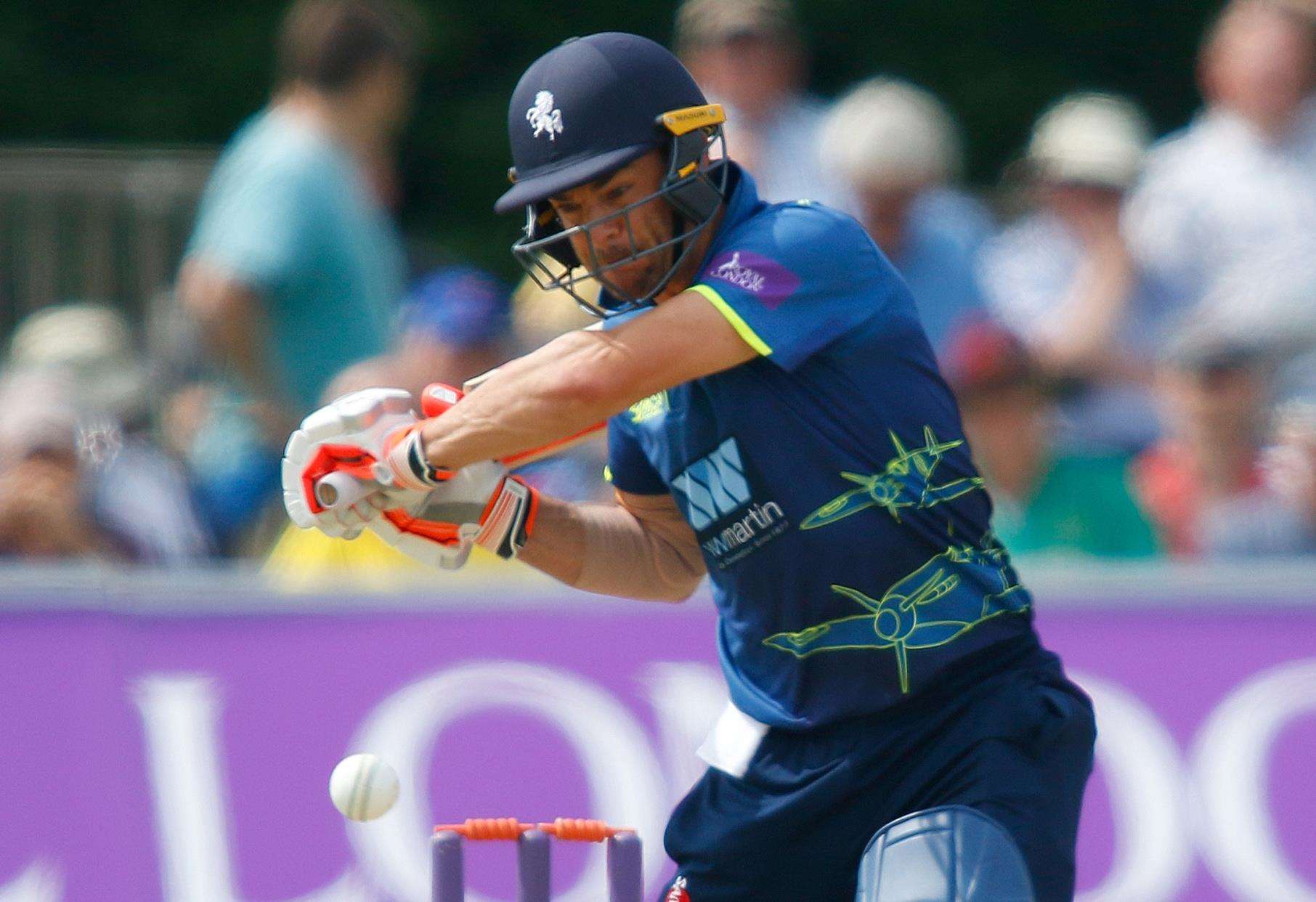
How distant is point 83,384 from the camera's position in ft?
22.8

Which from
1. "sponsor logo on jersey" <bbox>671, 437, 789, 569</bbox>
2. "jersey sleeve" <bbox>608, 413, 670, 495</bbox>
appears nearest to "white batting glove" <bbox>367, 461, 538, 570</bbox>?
"jersey sleeve" <bbox>608, 413, 670, 495</bbox>

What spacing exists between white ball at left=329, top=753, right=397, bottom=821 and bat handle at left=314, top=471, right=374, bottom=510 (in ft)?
1.42

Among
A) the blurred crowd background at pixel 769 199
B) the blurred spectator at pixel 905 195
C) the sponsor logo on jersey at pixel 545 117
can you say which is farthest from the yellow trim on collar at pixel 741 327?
the blurred spectator at pixel 905 195

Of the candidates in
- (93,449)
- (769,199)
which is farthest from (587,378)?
(769,199)

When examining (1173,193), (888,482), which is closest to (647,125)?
(888,482)

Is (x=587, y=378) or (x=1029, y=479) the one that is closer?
(x=587, y=378)

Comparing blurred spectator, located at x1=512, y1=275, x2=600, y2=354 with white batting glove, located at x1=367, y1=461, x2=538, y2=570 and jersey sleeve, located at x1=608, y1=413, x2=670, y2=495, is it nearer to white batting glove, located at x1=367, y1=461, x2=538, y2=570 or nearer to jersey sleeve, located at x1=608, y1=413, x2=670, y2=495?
jersey sleeve, located at x1=608, y1=413, x2=670, y2=495

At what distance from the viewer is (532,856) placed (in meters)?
3.48

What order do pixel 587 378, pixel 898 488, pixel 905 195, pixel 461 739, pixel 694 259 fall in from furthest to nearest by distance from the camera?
1. pixel 905 195
2. pixel 461 739
3. pixel 694 259
4. pixel 898 488
5. pixel 587 378

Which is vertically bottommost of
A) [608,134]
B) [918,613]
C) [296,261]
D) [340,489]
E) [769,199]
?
[918,613]

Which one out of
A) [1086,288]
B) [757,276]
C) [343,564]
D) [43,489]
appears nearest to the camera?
[757,276]

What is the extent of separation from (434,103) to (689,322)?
21.2 feet

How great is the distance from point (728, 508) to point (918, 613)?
1.23ft

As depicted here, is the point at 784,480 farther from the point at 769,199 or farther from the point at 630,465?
the point at 769,199
